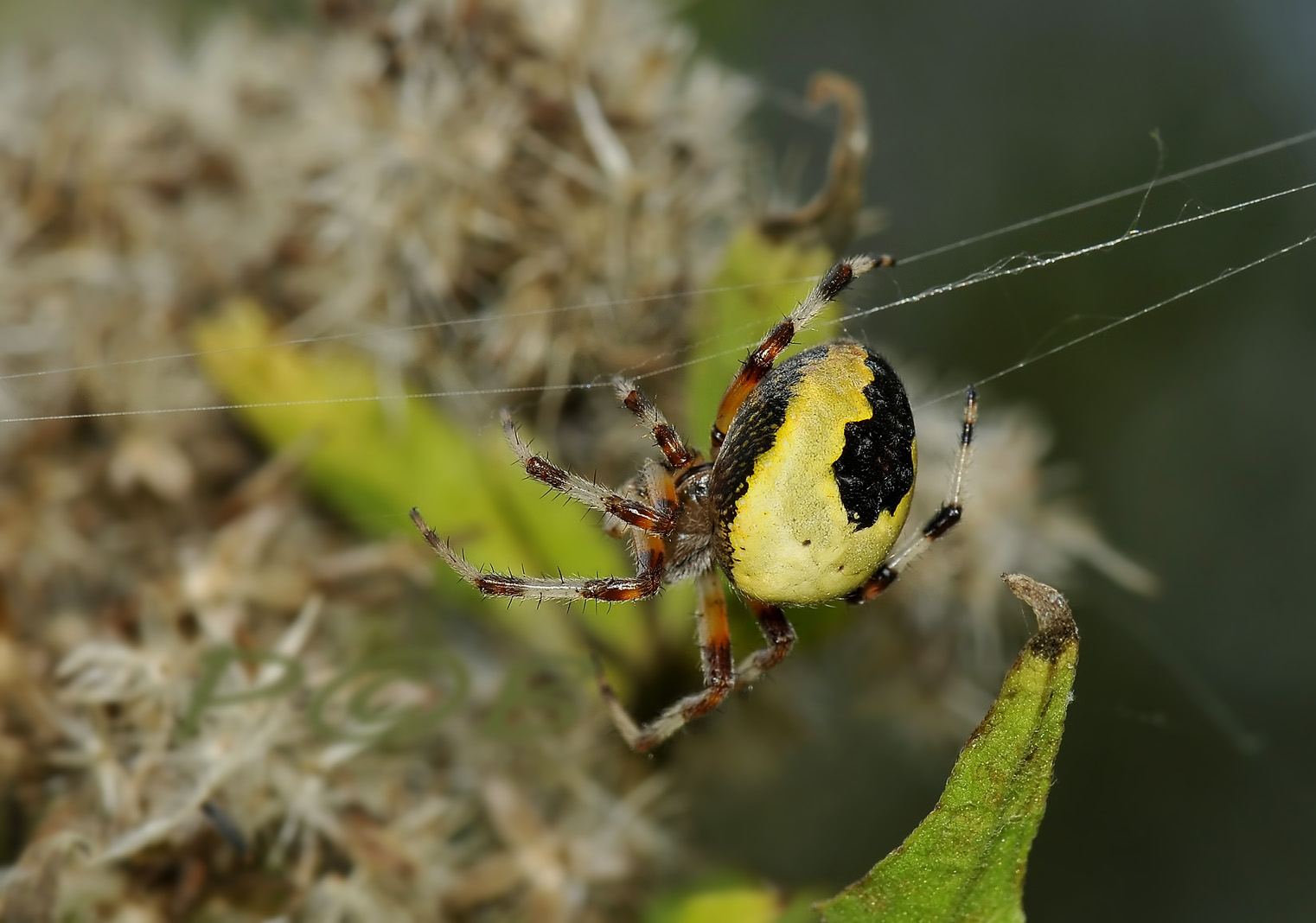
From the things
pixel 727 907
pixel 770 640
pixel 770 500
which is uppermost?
pixel 770 500

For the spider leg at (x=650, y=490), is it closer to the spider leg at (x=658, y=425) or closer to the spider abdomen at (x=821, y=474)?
the spider leg at (x=658, y=425)

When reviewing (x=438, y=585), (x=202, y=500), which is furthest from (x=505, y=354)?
(x=202, y=500)

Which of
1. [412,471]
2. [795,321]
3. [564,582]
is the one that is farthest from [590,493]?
[795,321]

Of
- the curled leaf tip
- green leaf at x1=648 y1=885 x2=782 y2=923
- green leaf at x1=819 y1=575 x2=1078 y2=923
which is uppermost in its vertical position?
the curled leaf tip

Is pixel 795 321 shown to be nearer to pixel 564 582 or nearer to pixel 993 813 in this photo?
pixel 564 582

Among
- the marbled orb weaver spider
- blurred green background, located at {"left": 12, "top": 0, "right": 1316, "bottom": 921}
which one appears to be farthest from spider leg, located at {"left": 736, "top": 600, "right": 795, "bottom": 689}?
blurred green background, located at {"left": 12, "top": 0, "right": 1316, "bottom": 921}

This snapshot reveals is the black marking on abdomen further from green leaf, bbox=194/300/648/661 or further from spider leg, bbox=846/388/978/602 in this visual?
green leaf, bbox=194/300/648/661

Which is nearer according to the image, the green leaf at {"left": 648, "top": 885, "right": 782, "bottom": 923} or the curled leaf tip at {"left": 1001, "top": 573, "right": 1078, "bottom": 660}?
the curled leaf tip at {"left": 1001, "top": 573, "right": 1078, "bottom": 660}

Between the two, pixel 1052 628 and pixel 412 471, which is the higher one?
pixel 1052 628
